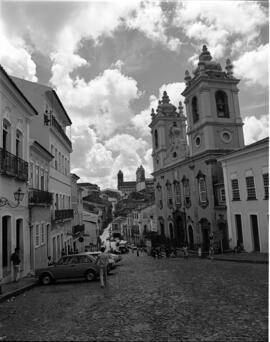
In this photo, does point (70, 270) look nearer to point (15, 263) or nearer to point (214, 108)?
point (15, 263)

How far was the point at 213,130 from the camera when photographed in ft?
99.3

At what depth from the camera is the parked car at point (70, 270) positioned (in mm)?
12602

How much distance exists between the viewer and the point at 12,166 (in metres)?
12.1

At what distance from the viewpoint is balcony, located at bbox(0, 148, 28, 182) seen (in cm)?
1111

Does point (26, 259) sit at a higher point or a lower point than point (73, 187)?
lower

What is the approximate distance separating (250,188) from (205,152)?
→ 870cm

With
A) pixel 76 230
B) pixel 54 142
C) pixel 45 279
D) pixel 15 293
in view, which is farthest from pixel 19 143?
pixel 76 230

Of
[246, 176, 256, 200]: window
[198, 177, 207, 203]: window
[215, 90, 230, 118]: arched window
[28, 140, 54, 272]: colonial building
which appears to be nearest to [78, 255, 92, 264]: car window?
[28, 140, 54, 272]: colonial building

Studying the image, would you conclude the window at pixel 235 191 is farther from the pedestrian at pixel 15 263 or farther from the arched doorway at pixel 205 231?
the pedestrian at pixel 15 263

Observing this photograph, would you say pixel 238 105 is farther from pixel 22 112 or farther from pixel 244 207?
pixel 22 112

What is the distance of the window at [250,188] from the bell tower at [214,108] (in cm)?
832

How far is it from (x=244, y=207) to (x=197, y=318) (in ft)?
57.9

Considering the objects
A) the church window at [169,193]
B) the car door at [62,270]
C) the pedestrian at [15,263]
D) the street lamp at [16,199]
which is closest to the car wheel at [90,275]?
the car door at [62,270]

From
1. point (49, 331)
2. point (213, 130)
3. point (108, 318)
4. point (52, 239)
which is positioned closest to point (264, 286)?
point (108, 318)
